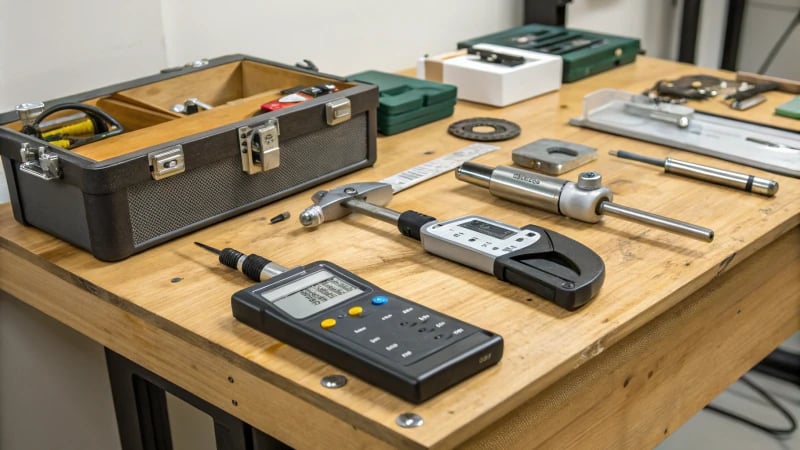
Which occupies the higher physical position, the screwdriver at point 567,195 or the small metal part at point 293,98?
the small metal part at point 293,98

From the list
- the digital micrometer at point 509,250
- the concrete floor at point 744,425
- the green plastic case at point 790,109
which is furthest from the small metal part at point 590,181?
the concrete floor at point 744,425

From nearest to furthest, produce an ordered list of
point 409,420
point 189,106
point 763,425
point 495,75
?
point 409,420
point 189,106
point 495,75
point 763,425

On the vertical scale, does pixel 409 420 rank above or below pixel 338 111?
below

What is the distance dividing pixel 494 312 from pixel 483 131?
61cm

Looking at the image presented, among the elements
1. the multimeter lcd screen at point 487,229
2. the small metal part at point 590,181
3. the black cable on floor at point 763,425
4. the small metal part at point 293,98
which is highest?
the small metal part at point 293,98

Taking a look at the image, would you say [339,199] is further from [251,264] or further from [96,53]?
[96,53]

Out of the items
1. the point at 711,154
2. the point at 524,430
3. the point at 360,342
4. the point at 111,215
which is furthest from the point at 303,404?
the point at 711,154

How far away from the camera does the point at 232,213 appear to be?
43.3 inches

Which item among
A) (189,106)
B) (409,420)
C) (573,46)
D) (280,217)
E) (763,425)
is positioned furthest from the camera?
(763,425)

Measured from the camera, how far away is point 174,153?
99 centimetres

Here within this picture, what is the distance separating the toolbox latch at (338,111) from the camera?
3.76ft

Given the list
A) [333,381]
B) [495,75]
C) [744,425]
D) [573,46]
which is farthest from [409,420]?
[744,425]

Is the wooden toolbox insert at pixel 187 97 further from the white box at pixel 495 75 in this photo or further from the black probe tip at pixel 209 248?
the white box at pixel 495 75

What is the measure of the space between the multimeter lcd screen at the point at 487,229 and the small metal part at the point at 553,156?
26cm
